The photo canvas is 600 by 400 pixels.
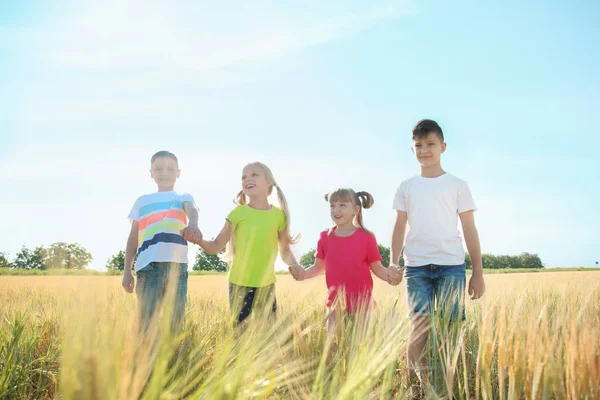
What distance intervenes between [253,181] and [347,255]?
0.82 meters

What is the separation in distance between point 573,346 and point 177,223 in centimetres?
248

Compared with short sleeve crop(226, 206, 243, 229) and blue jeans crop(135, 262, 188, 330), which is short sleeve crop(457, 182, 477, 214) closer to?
short sleeve crop(226, 206, 243, 229)

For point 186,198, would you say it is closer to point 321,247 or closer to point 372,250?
point 321,247

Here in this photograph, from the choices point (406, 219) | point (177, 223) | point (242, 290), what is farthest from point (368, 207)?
point (177, 223)

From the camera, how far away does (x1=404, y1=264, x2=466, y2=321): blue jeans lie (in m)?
2.67

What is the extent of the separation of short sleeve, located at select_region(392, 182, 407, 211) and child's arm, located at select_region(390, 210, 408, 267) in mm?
28

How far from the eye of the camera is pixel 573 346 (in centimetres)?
122

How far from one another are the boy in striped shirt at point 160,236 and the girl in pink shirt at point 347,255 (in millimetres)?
737

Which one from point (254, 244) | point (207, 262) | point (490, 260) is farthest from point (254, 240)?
point (490, 260)

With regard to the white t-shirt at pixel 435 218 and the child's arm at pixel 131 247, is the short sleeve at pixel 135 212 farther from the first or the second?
the white t-shirt at pixel 435 218

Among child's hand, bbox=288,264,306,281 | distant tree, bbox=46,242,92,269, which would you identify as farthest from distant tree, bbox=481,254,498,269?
distant tree, bbox=46,242,92,269

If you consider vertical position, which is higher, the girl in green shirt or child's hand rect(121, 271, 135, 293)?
the girl in green shirt

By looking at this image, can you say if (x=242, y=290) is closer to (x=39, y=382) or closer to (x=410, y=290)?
(x=410, y=290)

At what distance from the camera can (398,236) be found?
3.06 meters
